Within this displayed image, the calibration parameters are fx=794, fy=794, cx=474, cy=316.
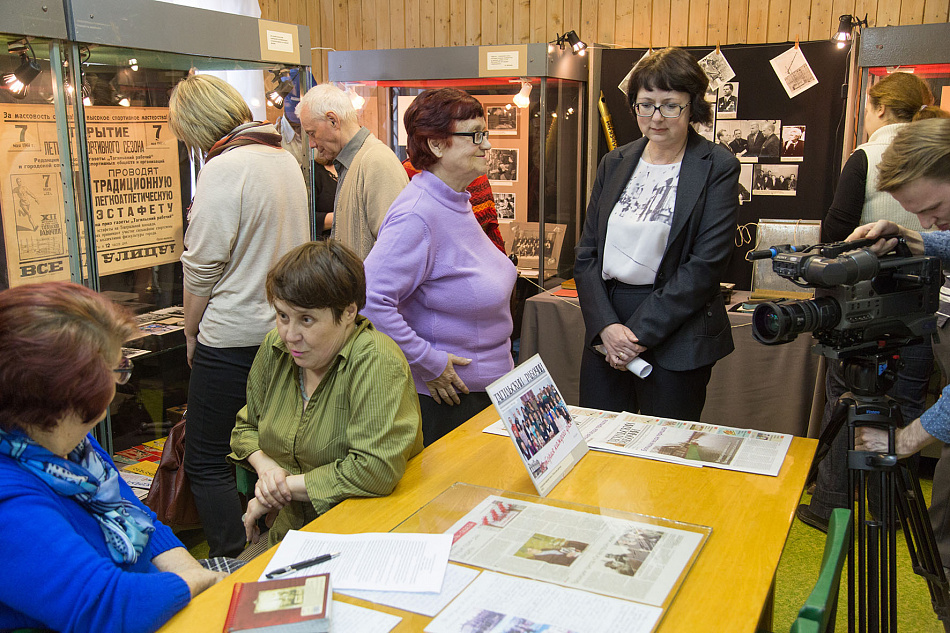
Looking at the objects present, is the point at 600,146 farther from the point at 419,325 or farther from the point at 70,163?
the point at 70,163

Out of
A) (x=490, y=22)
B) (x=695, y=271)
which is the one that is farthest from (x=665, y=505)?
(x=490, y=22)

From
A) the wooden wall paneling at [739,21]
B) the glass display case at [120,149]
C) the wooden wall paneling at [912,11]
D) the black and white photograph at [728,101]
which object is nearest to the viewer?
the glass display case at [120,149]

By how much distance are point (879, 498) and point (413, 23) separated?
4552mm

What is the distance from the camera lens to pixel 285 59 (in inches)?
120

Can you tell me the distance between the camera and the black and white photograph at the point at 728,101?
4051 mm

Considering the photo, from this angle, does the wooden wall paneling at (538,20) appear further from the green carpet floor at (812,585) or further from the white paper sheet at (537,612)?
the white paper sheet at (537,612)

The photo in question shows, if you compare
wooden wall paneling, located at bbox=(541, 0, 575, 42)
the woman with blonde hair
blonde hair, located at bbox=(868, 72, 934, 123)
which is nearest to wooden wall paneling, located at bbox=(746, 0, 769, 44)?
wooden wall paneling, located at bbox=(541, 0, 575, 42)

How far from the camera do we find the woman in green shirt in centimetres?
165

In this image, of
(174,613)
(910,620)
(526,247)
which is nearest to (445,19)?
(526,247)

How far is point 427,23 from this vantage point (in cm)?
538

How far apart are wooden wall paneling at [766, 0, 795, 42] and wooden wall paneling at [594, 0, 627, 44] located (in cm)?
91

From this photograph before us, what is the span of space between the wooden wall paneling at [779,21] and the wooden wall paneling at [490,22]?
1696 millimetres

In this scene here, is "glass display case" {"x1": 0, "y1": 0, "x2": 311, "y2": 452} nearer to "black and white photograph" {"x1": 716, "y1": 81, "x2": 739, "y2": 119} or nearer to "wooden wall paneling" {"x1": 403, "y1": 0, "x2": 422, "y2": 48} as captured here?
"black and white photograph" {"x1": 716, "y1": 81, "x2": 739, "y2": 119}

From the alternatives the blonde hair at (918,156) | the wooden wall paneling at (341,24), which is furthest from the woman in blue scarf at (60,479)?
the wooden wall paneling at (341,24)
